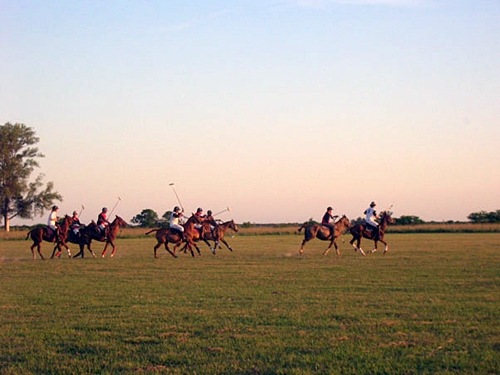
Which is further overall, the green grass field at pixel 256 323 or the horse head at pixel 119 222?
the horse head at pixel 119 222

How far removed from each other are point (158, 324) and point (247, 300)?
286 cm

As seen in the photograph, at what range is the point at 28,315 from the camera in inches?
457

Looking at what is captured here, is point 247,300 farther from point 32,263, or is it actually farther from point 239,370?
point 32,263

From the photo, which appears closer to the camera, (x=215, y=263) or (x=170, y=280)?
(x=170, y=280)

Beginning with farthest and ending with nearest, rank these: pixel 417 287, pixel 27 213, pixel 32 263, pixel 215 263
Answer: pixel 27 213
pixel 32 263
pixel 215 263
pixel 417 287

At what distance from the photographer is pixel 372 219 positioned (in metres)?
28.0

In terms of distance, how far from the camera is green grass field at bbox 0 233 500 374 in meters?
7.72

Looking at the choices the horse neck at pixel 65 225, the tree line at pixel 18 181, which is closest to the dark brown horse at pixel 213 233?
the horse neck at pixel 65 225

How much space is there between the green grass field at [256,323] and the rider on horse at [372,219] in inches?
350

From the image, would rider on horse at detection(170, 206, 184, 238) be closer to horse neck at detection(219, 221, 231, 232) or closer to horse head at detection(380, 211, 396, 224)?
horse neck at detection(219, 221, 231, 232)

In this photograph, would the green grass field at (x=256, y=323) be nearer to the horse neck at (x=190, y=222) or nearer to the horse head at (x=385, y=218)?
the horse neck at (x=190, y=222)

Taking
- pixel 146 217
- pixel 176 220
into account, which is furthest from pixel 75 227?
pixel 146 217

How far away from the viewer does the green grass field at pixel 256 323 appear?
7.72 m

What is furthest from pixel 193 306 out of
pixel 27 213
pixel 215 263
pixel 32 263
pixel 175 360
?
pixel 27 213
